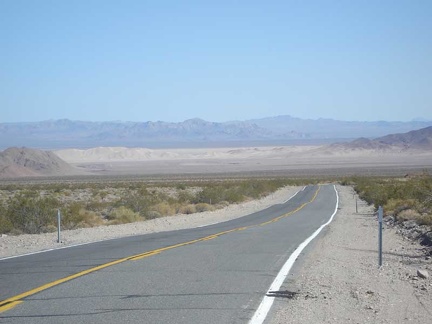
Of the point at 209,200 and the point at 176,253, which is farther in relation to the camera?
the point at 209,200

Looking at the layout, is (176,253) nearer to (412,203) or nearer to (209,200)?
(412,203)

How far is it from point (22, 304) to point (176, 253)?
6329 millimetres

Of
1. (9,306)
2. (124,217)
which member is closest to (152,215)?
(124,217)

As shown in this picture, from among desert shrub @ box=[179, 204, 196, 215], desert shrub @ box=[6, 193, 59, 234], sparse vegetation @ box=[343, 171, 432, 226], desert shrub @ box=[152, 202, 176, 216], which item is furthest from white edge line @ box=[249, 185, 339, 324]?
desert shrub @ box=[179, 204, 196, 215]

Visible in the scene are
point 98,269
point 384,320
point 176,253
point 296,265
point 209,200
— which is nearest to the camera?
point 384,320

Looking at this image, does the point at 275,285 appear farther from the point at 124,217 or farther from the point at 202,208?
the point at 202,208

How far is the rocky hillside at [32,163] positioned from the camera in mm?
A: 132000

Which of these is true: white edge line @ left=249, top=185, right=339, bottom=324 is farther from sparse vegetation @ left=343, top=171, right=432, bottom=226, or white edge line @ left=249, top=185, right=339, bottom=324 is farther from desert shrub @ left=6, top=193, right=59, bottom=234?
desert shrub @ left=6, top=193, right=59, bottom=234

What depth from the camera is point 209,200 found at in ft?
155

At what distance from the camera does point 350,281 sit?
39.2 feet

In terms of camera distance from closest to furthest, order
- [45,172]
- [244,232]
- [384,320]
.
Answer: [384,320]
[244,232]
[45,172]

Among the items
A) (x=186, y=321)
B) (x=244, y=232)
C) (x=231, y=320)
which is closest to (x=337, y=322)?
(x=231, y=320)

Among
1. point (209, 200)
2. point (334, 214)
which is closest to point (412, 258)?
point (334, 214)

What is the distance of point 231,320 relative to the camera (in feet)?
27.6
